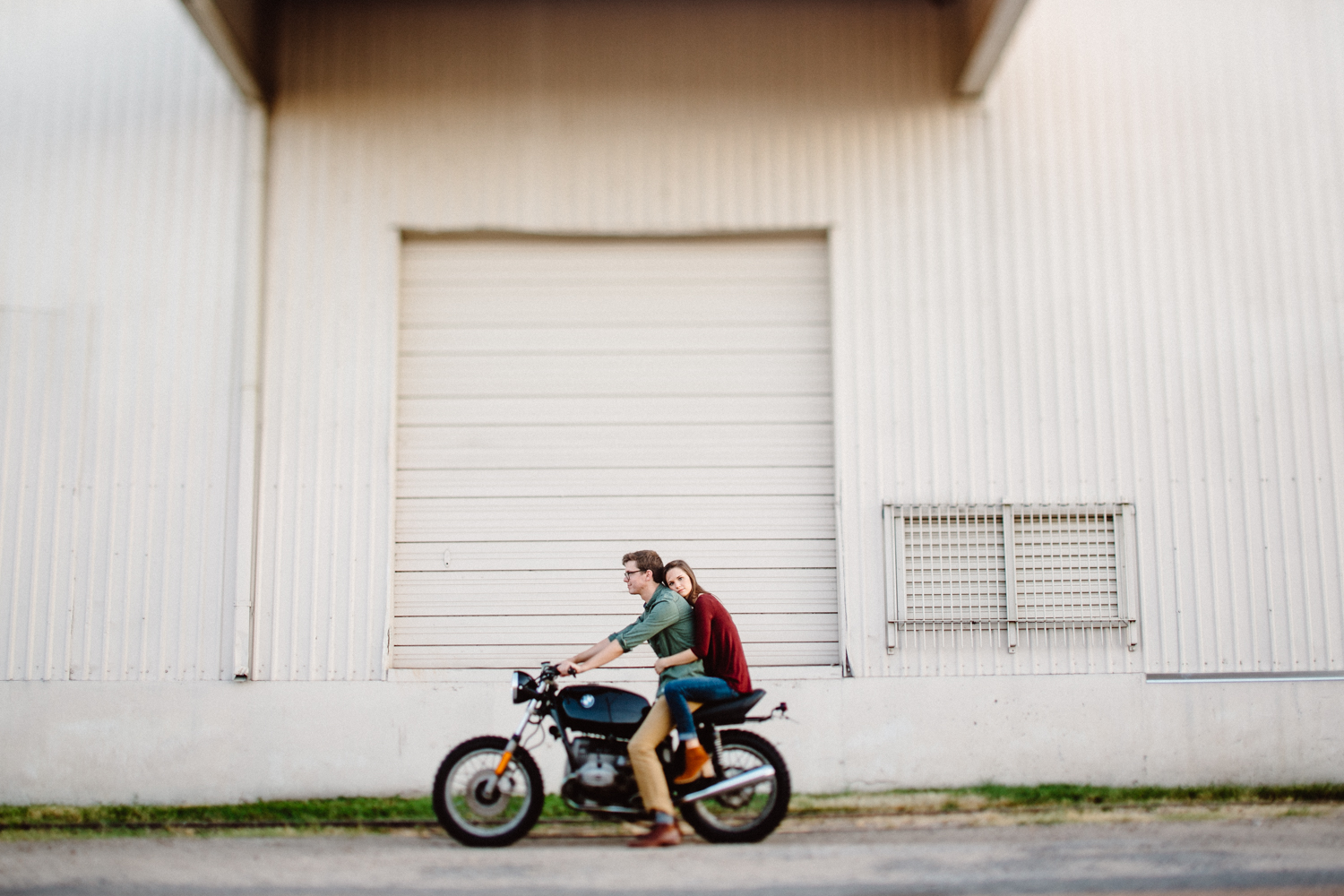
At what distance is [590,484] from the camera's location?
8711mm

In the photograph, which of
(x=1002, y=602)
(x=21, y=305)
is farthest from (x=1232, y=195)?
(x=21, y=305)

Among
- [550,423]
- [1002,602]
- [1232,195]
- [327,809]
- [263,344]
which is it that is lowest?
[327,809]

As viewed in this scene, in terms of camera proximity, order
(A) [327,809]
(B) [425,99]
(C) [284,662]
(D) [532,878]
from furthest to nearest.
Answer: (B) [425,99] → (C) [284,662] → (A) [327,809] → (D) [532,878]

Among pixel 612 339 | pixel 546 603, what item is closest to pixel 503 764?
pixel 546 603

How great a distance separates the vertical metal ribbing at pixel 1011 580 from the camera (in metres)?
8.36

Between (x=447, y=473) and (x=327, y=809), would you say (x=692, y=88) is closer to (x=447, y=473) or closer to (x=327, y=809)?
(x=447, y=473)

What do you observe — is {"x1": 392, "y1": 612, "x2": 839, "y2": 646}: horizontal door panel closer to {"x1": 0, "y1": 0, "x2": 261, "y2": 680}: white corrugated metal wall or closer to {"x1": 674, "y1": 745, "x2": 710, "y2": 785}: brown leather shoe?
{"x1": 0, "y1": 0, "x2": 261, "y2": 680}: white corrugated metal wall

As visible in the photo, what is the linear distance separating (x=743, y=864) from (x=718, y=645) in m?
1.27

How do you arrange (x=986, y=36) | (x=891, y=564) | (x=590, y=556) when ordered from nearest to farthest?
(x=986, y=36) < (x=891, y=564) < (x=590, y=556)

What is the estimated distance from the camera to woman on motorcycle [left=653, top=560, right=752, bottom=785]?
20.7ft

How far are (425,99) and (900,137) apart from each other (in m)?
4.05

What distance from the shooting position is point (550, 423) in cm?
877

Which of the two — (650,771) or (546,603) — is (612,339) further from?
(650,771)

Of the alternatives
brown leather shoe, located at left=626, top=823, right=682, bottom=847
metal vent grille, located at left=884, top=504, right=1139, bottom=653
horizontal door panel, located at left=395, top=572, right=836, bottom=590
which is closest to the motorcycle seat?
brown leather shoe, located at left=626, top=823, right=682, bottom=847
